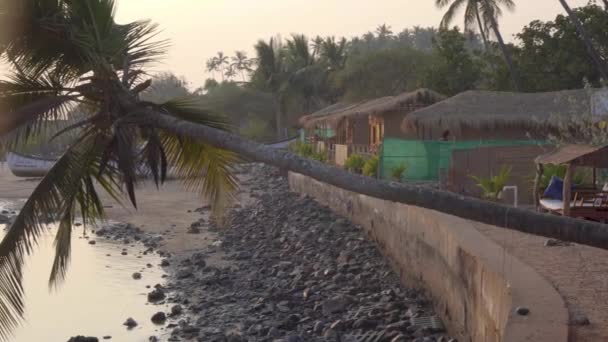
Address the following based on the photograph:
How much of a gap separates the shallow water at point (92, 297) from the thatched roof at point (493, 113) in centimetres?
803

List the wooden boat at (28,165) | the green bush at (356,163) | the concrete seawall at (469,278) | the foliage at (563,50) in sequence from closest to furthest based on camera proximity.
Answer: the concrete seawall at (469,278)
the green bush at (356,163)
the foliage at (563,50)
the wooden boat at (28,165)

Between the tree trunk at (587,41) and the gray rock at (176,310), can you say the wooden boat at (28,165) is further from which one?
the gray rock at (176,310)

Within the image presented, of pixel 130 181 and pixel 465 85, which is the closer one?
pixel 130 181

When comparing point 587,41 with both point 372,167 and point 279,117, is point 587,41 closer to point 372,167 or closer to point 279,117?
point 372,167

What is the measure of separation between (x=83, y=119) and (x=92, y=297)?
408 inches

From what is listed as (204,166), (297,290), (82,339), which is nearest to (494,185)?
(297,290)

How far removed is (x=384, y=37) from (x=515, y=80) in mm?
66568

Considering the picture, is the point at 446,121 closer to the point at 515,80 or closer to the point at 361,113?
the point at 361,113

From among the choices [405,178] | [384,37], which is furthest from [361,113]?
[384,37]

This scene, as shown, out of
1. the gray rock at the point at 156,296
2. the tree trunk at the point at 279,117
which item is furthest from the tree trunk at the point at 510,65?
the gray rock at the point at 156,296

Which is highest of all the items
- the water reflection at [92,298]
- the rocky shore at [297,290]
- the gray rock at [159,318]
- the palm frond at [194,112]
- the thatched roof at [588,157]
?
the palm frond at [194,112]

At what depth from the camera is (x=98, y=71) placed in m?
6.33

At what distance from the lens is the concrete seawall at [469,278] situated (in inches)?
242

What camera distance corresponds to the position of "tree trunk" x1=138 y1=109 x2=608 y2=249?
3.97m
